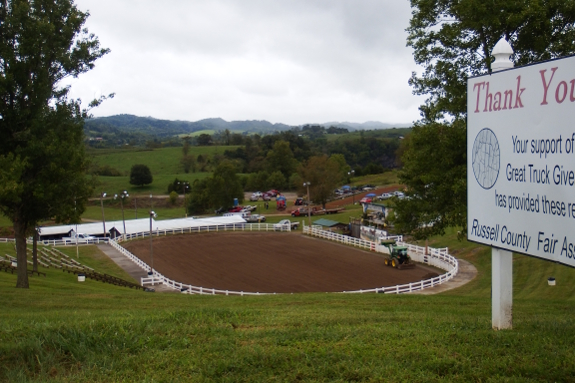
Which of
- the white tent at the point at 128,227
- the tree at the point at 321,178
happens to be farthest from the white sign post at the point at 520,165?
the tree at the point at 321,178

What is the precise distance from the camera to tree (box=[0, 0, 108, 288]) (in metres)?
17.2

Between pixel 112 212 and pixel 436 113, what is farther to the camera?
pixel 112 212

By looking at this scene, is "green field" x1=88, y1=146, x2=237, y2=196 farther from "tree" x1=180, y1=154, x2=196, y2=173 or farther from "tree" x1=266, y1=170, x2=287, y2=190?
"tree" x1=266, y1=170, x2=287, y2=190

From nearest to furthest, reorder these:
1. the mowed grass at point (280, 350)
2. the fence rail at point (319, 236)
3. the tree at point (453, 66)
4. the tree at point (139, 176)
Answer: the mowed grass at point (280, 350), the tree at point (453, 66), the fence rail at point (319, 236), the tree at point (139, 176)

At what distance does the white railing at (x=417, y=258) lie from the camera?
92.2 feet

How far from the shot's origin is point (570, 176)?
5.18 meters

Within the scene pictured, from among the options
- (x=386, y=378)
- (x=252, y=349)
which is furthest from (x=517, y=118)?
(x=252, y=349)

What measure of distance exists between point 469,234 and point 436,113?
1280 cm

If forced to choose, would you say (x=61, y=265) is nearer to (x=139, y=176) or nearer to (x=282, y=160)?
(x=139, y=176)

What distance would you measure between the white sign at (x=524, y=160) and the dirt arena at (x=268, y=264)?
23405 millimetres

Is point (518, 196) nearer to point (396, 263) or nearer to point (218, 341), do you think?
point (218, 341)

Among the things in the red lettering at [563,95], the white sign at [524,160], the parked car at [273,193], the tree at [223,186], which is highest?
the red lettering at [563,95]

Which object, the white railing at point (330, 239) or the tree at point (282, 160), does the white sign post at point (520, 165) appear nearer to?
the white railing at point (330, 239)

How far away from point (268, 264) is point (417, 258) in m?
11.0
